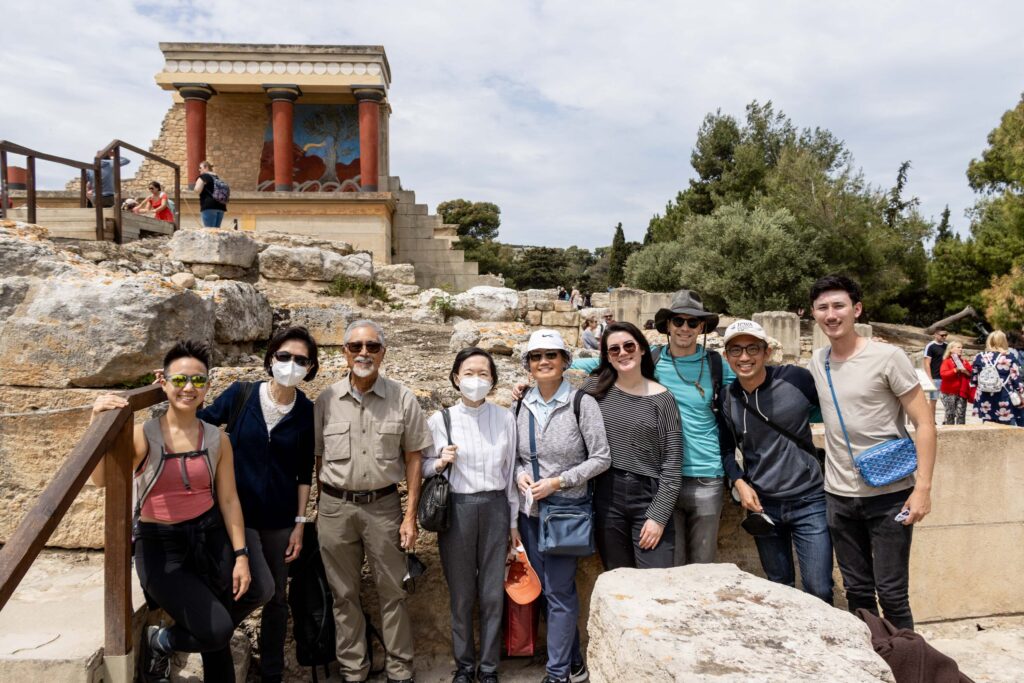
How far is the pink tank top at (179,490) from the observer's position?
2.42m

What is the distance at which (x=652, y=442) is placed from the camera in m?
2.87

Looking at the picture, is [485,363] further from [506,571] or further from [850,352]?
[850,352]

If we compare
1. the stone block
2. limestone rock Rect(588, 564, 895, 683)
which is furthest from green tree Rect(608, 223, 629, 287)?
limestone rock Rect(588, 564, 895, 683)

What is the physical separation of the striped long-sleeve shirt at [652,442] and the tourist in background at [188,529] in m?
1.56

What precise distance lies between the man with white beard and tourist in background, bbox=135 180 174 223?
377 inches

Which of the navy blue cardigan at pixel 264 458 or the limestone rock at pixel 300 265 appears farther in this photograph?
the limestone rock at pixel 300 265

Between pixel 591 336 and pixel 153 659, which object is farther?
pixel 591 336

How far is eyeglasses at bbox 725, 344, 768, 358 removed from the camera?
287cm

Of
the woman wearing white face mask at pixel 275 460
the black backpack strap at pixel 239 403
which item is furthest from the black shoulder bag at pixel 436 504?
the black backpack strap at pixel 239 403

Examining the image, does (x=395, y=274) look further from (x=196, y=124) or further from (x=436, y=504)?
(x=436, y=504)

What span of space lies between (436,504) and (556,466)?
539mm

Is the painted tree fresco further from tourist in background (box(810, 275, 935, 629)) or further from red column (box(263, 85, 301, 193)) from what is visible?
tourist in background (box(810, 275, 935, 629))

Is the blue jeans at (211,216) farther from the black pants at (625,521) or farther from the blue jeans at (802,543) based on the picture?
the blue jeans at (802,543)

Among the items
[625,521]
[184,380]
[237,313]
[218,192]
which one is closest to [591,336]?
[218,192]
